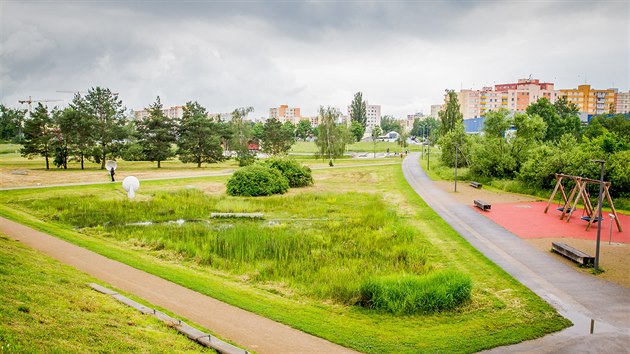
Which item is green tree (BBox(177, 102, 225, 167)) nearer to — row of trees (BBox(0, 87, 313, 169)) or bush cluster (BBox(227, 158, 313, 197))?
row of trees (BBox(0, 87, 313, 169))

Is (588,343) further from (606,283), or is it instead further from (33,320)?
(33,320)

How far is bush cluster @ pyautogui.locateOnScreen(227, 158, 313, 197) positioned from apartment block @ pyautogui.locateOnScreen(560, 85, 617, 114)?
146681 mm

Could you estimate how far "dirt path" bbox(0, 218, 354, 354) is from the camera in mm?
10797

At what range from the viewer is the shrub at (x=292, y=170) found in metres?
44.8

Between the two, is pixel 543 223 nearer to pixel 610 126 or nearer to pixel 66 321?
pixel 66 321

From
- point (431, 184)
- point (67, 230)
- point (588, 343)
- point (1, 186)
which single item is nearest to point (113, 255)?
point (67, 230)

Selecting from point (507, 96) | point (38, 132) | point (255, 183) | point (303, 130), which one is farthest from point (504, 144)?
point (303, 130)

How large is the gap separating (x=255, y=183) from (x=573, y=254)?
26384 millimetres

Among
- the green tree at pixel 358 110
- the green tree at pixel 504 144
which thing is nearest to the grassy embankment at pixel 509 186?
the green tree at pixel 504 144

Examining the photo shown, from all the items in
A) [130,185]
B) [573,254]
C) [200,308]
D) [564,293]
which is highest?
[130,185]

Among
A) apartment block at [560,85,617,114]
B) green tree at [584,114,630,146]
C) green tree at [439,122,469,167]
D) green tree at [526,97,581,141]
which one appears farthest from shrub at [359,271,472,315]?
apartment block at [560,85,617,114]

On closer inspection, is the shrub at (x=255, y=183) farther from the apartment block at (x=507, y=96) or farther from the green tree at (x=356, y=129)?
the apartment block at (x=507, y=96)

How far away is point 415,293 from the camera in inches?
542

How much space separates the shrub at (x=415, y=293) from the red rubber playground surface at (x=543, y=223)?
36.4ft
